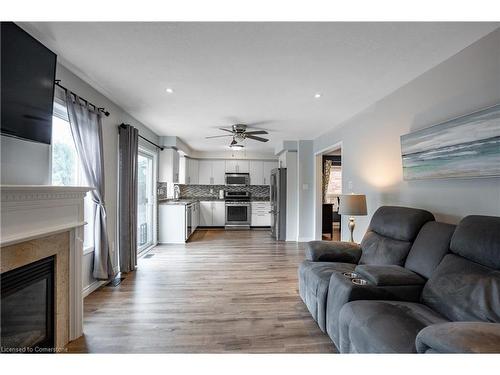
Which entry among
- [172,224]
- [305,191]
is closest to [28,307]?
[172,224]

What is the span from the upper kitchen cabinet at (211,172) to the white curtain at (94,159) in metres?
4.99

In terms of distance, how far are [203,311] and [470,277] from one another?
2189mm

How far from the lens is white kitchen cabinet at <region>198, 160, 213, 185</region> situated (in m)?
7.89

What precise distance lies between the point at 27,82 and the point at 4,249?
3.63ft

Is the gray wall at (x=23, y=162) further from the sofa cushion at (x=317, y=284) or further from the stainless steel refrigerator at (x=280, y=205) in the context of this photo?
the stainless steel refrigerator at (x=280, y=205)

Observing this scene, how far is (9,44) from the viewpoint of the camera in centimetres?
149

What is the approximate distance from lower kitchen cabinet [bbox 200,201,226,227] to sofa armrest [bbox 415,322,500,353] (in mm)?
6699

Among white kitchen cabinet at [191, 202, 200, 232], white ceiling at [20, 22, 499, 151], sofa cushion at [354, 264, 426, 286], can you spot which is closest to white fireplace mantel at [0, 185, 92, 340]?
white ceiling at [20, 22, 499, 151]

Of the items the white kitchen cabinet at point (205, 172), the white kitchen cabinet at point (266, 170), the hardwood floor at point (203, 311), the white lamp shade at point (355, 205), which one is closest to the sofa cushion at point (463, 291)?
the hardwood floor at point (203, 311)

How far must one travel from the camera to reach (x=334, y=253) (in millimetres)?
2662

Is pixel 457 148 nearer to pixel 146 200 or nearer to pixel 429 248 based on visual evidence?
pixel 429 248

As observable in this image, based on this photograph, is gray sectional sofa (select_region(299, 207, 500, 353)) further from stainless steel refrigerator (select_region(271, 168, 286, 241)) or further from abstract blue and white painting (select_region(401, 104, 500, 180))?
stainless steel refrigerator (select_region(271, 168, 286, 241))
